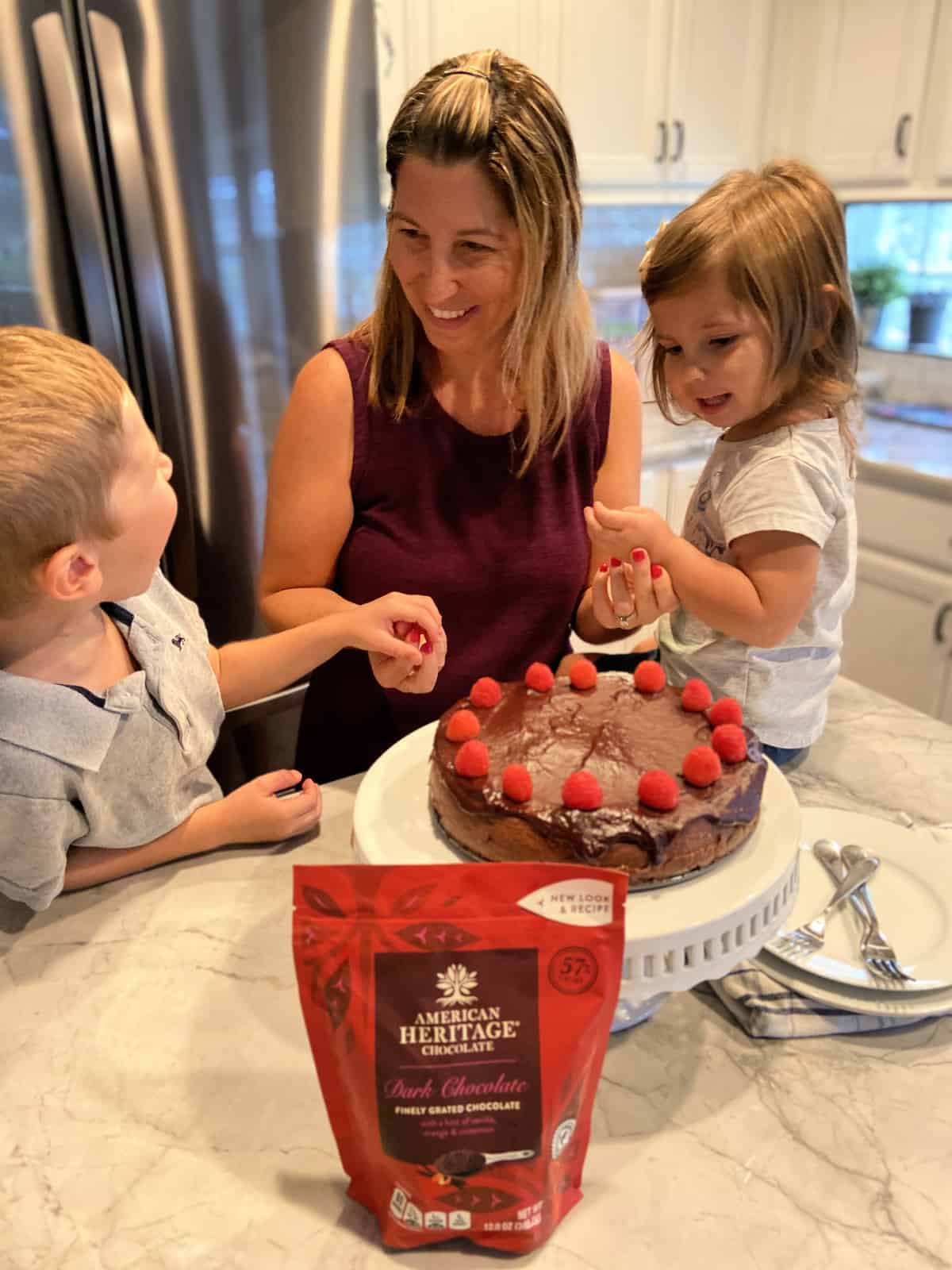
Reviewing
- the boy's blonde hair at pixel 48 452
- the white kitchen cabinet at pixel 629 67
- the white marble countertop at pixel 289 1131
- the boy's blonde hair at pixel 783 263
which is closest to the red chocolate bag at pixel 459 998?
the white marble countertop at pixel 289 1131

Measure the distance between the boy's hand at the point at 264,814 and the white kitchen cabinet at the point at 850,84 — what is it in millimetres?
2702

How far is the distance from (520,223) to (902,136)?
7.33 ft

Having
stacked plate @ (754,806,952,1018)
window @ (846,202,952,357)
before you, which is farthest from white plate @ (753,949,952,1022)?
window @ (846,202,952,357)

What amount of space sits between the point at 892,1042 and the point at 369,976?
1.52ft

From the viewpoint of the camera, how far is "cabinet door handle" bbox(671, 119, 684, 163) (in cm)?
275

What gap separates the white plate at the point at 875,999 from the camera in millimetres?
755

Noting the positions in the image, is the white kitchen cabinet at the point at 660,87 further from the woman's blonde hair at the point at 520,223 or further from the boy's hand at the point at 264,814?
the boy's hand at the point at 264,814

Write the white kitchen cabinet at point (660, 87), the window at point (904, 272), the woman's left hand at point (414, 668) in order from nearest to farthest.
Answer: the woman's left hand at point (414, 668) < the white kitchen cabinet at point (660, 87) < the window at point (904, 272)

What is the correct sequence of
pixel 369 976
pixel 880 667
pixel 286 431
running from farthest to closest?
pixel 880 667, pixel 286 431, pixel 369 976

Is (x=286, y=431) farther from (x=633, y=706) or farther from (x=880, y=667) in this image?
(x=880, y=667)

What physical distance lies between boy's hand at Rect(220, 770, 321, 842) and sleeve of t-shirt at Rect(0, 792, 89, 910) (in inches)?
5.6

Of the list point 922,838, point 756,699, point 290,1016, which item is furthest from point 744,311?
point 290,1016

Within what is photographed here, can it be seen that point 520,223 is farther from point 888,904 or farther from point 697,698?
point 888,904

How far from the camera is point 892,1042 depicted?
2.48 ft
